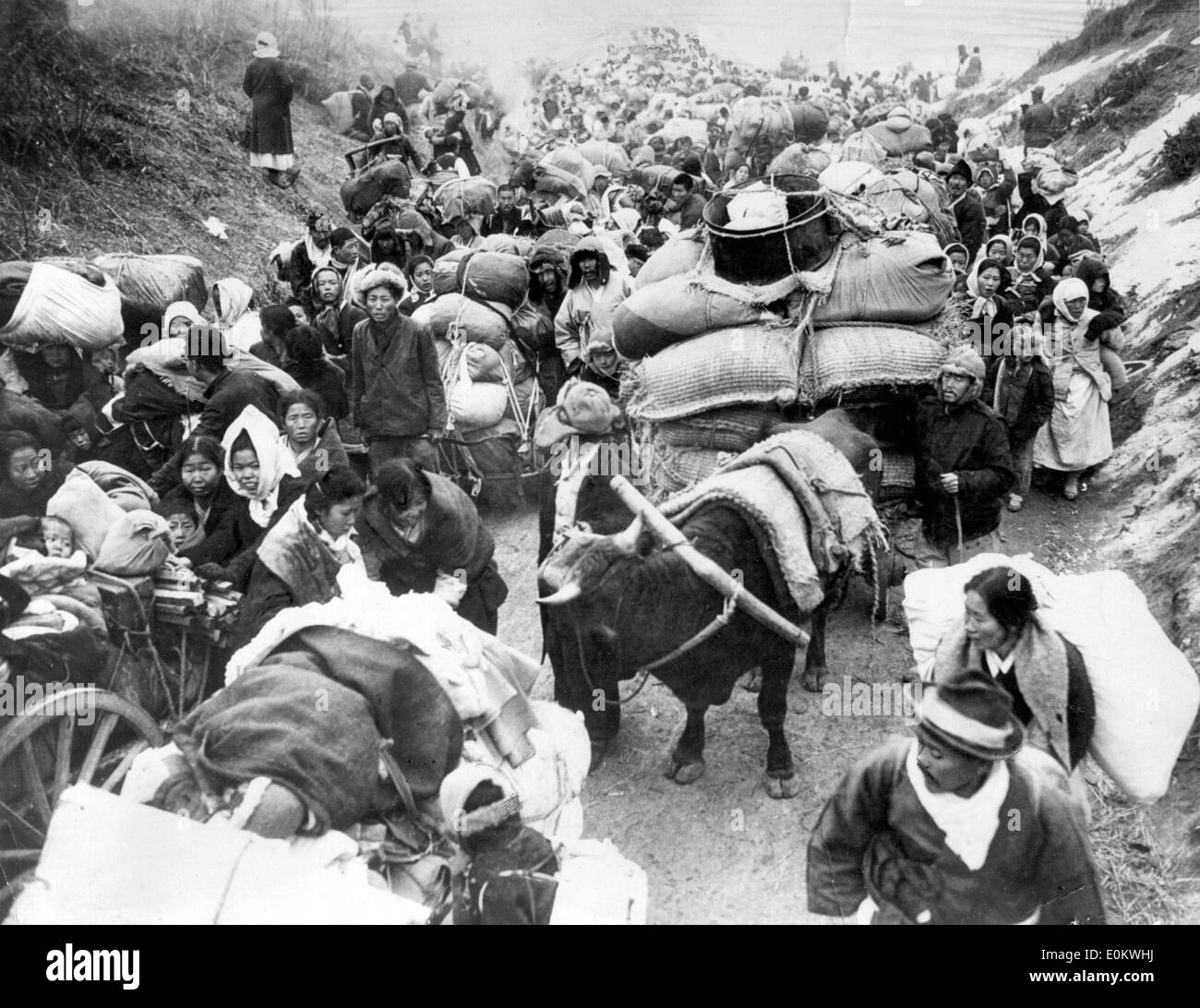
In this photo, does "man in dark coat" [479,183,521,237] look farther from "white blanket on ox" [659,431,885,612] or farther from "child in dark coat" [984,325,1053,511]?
"white blanket on ox" [659,431,885,612]

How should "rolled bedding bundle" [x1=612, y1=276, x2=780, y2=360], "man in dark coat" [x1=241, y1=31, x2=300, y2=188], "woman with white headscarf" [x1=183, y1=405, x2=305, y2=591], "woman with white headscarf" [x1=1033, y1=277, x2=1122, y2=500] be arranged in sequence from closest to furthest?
"woman with white headscarf" [x1=183, y1=405, x2=305, y2=591]
"rolled bedding bundle" [x1=612, y1=276, x2=780, y2=360]
"woman with white headscarf" [x1=1033, y1=277, x2=1122, y2=500]
"man in dark coat" [x1=241, y1=31, x2=300, y2=188]

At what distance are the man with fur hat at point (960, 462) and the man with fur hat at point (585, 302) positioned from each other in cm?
245

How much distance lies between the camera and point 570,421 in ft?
15.5

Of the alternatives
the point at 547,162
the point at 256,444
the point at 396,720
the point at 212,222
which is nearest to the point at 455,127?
the point at 547,162

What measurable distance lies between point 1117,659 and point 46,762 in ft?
12.6

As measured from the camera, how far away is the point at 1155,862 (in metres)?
3.77

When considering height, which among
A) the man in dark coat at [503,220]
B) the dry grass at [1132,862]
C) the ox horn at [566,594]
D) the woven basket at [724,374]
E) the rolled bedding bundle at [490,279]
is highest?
the man in dark coat at [503,220]

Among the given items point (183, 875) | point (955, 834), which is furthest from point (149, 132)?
point (955, 834)

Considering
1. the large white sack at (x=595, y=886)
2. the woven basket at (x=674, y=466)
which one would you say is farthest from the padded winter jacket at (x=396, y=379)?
the large white sack at (x=595, y=886)

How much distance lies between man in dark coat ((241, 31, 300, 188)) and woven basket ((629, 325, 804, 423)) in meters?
5.95

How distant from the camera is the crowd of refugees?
3.12 meters

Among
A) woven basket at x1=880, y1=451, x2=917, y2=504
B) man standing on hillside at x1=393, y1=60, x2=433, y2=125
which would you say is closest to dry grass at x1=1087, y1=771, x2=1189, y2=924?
→ woven basket at x1=880, y1=451, x2=917, y2=504

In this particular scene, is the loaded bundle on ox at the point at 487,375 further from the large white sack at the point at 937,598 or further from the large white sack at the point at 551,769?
the large white sack at the point at 937,598

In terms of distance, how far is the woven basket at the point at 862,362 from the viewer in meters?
5.36
